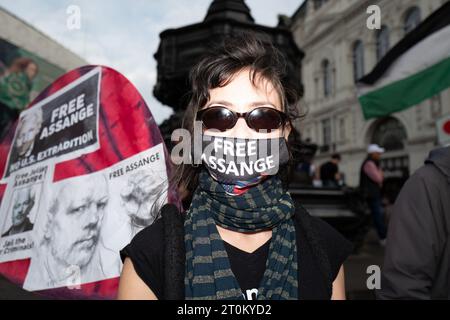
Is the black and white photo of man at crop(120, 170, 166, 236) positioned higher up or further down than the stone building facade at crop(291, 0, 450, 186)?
further down

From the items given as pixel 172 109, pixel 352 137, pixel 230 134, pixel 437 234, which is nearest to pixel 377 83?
pixel 172 109

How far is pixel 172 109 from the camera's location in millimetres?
5117

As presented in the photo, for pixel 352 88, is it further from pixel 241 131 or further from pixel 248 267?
pixel 248 267

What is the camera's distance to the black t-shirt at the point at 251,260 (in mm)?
1039

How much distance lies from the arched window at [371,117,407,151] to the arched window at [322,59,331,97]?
245 inches

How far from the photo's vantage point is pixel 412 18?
1995cm

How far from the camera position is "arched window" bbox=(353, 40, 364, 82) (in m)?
25.4

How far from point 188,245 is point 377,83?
3.92 meters

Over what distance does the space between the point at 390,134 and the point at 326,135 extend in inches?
255

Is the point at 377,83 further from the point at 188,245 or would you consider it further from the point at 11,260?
the point at 11,260

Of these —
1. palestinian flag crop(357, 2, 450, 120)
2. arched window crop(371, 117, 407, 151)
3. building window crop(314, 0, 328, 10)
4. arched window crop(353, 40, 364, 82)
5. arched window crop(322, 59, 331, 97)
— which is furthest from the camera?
arched window crop(322, 59, 331, 97)

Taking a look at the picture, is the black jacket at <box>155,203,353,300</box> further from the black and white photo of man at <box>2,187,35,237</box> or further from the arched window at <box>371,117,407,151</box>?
the arched window at <box>371,117,407,151</box>

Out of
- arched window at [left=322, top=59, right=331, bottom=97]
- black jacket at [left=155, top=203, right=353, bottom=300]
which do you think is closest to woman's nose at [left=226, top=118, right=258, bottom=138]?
black jacket at [left=155, top=203, right=353, bottom=300]
